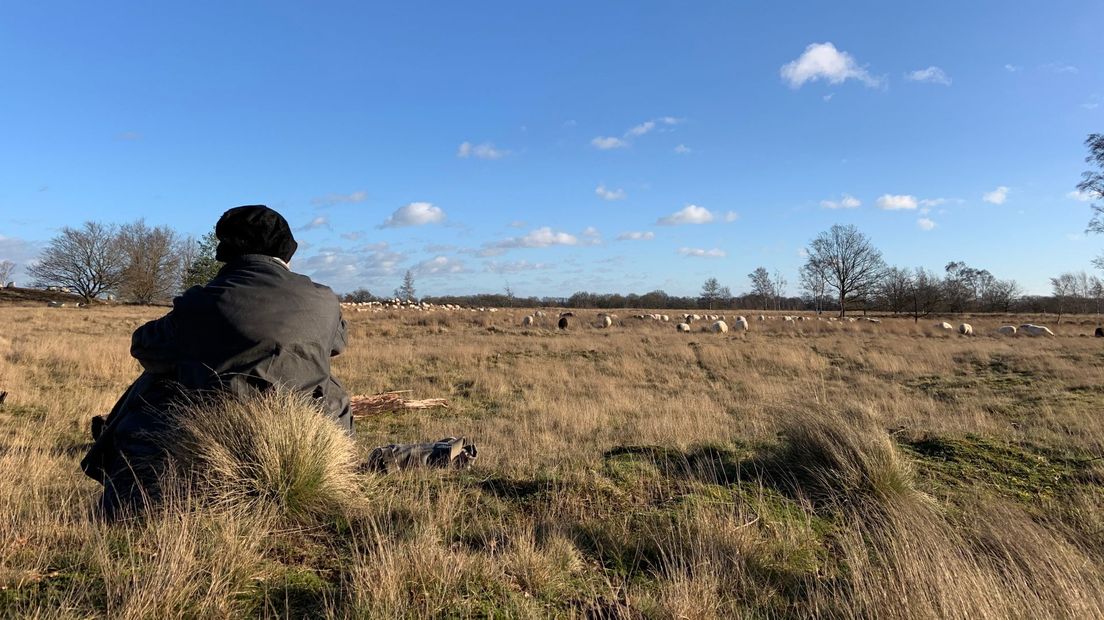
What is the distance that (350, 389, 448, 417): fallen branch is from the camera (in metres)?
7.90

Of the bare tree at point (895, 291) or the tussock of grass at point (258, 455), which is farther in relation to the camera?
the bare tree at point (895, 291)

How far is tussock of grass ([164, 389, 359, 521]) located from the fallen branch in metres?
4.64

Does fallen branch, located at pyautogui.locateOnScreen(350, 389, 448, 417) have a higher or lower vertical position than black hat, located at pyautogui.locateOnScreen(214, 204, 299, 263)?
lower

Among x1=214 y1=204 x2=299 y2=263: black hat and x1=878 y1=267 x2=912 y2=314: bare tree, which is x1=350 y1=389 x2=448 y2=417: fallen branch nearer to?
x1=214 y1=204 x2=299 y2=263: black hat

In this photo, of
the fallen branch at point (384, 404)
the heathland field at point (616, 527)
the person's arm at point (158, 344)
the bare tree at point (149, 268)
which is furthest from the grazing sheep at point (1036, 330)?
the bare tree at point (149, 268)

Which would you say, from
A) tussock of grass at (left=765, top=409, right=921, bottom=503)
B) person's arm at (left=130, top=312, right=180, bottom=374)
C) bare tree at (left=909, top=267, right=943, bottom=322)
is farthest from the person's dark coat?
bare tree at (left=909, top=267, right=943, bottom=322)

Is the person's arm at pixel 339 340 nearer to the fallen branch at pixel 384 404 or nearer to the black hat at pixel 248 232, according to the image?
the black hat at pixel 248 232

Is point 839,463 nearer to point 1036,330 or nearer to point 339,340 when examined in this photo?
point 339,340

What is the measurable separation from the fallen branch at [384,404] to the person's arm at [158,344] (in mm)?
4613

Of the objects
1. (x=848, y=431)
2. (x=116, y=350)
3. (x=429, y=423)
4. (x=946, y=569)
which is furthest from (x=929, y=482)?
(x=116, y=350)

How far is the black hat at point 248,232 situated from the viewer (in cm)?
348

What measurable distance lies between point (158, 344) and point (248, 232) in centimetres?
81

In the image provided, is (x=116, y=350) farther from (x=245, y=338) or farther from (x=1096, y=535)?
(x=1096, y=535)

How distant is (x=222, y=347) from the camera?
3150 mm
